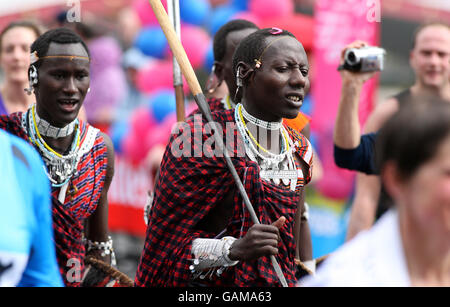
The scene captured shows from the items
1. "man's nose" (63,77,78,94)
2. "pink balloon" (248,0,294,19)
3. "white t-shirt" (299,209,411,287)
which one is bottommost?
"white t-shirt" (299,209,411,287)

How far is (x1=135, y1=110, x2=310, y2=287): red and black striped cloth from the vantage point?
3.60m

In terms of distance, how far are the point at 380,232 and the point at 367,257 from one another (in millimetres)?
86

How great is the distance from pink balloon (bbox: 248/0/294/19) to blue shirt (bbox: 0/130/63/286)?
18.2ft

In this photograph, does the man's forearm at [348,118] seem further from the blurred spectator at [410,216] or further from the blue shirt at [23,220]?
the blue shirt at [23,220]

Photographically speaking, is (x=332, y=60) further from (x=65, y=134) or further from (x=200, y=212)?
(x=200, y=212)

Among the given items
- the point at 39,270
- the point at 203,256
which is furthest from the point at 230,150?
the point at 39,270

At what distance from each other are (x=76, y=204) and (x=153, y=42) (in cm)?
429

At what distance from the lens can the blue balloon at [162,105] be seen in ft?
25.7

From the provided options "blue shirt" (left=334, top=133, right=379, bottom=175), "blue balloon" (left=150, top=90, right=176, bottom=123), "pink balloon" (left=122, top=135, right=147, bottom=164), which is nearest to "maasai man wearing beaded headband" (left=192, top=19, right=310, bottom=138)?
"blue shirt" (left=334, top=133, right=379, bottom=175)

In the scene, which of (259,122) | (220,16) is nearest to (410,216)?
(259,122)

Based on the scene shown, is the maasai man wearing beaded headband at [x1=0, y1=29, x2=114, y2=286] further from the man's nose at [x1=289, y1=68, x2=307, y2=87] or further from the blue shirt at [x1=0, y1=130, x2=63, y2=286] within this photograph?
the blue shirt at [x1=0, y1=130, x2=63, y2=286]

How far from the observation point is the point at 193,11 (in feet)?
26.4

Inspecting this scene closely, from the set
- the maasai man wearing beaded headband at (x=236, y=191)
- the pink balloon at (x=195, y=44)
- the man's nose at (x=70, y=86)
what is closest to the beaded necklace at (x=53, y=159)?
the man's nose at (x=70, y=86)

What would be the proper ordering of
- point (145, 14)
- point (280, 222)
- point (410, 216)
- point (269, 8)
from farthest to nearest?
point (145, 14) < point (269, 8) < point (280, 222) < point (410, 216)
